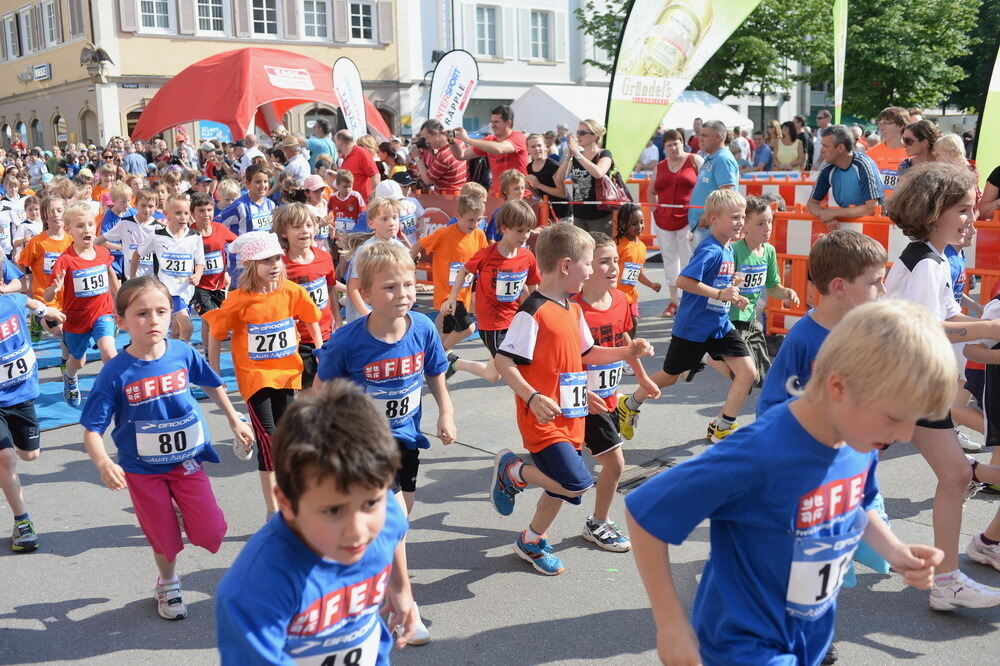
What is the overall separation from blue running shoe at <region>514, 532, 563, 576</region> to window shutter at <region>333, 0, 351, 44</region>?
3771 cm

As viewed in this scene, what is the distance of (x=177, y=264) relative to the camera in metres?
8.12

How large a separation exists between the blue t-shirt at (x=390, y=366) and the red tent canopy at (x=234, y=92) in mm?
17402

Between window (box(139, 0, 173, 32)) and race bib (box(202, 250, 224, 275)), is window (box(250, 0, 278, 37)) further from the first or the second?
race bib (box(202, 250, 224, 275))

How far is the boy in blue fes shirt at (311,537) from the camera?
2.04m

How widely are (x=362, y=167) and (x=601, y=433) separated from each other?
8611 millimetres

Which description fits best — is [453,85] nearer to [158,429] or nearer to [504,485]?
[504,485]

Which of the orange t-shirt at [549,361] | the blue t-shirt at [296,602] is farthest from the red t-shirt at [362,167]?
the blue t-shirt at [296,602]

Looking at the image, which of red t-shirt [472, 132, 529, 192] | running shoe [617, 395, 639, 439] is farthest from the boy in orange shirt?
red t-shirt [472, 132, 529, 192]

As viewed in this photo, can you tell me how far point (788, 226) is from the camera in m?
8.85

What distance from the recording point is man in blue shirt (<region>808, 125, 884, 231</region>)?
25.9ft

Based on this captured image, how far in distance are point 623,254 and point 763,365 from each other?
5.19 feet

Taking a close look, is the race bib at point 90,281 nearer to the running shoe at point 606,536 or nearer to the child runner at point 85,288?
the child runner at point 85,288

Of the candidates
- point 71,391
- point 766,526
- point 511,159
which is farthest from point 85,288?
point 766,526

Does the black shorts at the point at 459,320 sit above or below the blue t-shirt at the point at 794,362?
below
